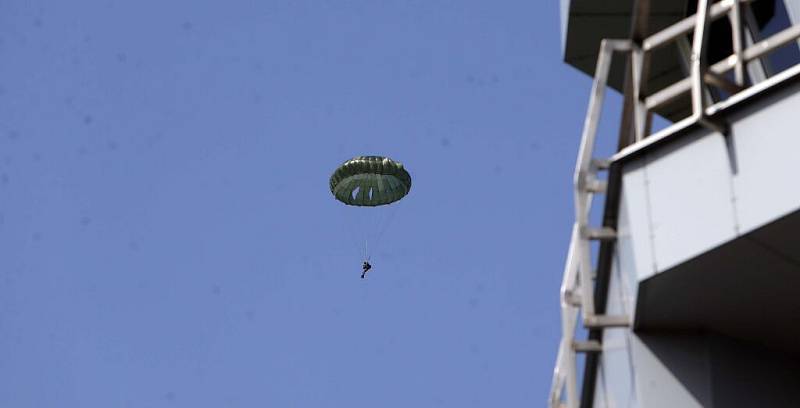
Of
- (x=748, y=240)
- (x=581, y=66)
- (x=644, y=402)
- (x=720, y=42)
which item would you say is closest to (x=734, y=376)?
(x=644, y=402)

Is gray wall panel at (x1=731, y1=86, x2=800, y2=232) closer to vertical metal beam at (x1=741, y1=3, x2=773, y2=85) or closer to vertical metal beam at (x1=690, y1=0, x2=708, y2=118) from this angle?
vertical metal beam at (x1=690, y1=0, x2=708, y2=118)

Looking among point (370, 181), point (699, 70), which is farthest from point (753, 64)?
point (370, 181)

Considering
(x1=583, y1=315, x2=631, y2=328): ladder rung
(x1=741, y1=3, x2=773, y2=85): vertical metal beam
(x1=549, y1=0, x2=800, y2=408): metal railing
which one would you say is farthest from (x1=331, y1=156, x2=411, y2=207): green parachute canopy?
(x1=583, y1=315, x2=631, y2=328): ladder rung

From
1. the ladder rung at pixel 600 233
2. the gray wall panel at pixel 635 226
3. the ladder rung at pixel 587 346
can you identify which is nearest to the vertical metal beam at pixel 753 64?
the ladder rung at pixel 600 233

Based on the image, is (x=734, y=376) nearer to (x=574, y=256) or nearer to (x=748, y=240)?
(x=748, y=240)

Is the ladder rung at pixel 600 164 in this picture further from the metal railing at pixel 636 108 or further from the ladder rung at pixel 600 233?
the ladder rung at pixel 600 233

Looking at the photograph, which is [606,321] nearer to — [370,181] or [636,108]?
[636,108]
